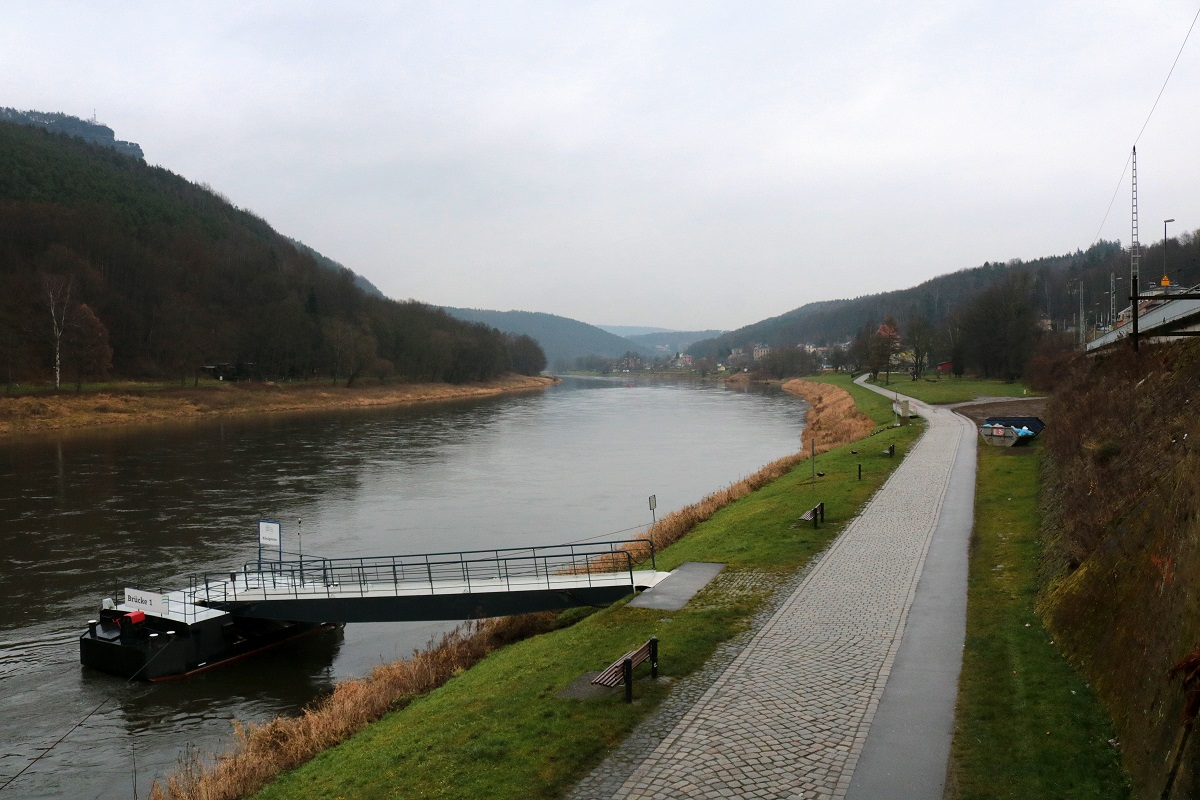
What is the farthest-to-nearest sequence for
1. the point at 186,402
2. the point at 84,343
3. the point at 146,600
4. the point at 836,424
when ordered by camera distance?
the point at 186,402
the point at 84,343
the point at 836,424
the point at 146,600

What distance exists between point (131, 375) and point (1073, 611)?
86.4m

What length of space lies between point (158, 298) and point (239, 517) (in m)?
69.4

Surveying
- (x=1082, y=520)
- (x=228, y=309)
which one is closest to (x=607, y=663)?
(x=1082, y=520)

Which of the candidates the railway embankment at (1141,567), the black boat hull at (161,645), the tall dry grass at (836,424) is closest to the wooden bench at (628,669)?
the railway embankment at (1141,567)

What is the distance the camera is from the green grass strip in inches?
355

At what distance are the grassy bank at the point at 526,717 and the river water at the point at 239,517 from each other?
3368 millimetres

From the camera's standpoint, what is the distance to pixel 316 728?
12.1m

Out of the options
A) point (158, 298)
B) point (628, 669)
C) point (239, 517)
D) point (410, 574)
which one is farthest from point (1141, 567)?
point (158, 298)

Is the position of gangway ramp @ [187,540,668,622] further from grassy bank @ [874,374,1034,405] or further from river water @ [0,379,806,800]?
grassy bank @ [874,374,1034,405]

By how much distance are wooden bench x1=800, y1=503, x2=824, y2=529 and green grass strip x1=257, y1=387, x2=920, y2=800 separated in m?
1.92

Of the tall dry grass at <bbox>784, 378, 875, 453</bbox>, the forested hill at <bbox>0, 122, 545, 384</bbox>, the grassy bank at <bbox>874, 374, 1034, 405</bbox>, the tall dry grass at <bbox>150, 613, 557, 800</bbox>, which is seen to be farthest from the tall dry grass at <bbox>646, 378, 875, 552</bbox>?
the forested hill at <bbox>0, 122, 545, 384</bbox>

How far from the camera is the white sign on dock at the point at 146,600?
18080mm

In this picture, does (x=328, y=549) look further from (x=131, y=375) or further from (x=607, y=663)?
(x=131, y=375)

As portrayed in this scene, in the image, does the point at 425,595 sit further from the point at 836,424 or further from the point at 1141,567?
the point at 836,424
